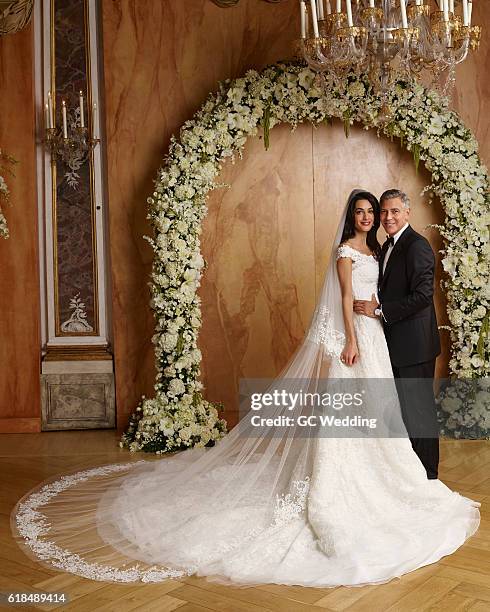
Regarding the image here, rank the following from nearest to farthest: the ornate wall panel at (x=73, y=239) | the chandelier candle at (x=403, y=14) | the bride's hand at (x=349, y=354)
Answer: the chandelier candle at (x=403, y=14) < the bride's hand at (x=349, y=354) < the ornate wall panel at (x=73, y=239)

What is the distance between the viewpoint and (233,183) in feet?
21.2

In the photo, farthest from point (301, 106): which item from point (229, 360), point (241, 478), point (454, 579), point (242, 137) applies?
point (454, 579)

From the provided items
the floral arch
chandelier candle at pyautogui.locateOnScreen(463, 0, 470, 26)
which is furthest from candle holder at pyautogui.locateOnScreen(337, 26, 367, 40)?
the floral arch

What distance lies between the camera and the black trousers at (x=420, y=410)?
15.2 feet

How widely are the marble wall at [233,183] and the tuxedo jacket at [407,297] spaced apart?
1.83m

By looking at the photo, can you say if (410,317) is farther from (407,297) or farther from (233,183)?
(233,183)

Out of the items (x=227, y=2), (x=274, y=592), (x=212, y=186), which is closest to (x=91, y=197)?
(x=212, y=186)

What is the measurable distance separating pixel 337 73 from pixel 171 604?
117 inches

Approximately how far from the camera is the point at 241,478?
168 inches

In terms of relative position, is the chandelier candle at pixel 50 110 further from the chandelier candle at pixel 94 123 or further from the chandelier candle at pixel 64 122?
the chandelier candle at pixel 94 123

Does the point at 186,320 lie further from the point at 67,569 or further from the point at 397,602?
the point at 397,602

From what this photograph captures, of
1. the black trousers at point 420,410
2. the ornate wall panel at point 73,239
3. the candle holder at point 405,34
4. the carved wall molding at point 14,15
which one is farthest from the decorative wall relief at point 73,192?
the candle holder at point 405,34

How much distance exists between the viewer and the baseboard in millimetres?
6504

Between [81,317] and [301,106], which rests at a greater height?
[301,106]
